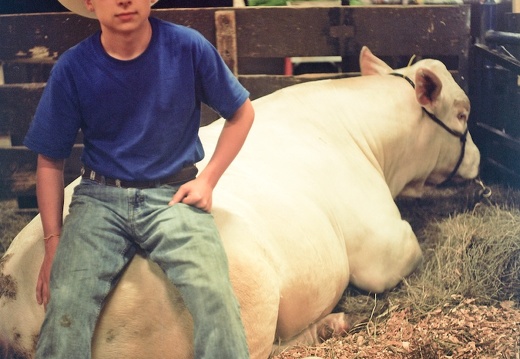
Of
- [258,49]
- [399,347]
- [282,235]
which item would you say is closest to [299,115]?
[258,49]

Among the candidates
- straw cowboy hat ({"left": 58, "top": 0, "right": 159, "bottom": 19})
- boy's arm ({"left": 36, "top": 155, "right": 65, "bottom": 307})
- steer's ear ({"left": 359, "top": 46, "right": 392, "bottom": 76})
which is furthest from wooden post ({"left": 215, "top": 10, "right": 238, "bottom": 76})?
boy's arm ({"left": 36, "top": 155, "right": 65, "bottom": 307})

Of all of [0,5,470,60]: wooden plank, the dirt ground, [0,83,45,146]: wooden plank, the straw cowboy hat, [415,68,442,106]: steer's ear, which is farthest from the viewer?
[415,68,442,106]: steer's ear

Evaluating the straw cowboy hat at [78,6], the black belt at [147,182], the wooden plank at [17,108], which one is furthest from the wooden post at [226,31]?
the black belt at [147,182]

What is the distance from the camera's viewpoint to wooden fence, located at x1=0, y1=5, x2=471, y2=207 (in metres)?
2.71

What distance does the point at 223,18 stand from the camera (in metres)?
2.84

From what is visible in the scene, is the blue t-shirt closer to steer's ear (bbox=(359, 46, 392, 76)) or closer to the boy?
the boy

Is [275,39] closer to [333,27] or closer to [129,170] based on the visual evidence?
[333,27]

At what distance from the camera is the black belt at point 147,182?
1934 millimetres

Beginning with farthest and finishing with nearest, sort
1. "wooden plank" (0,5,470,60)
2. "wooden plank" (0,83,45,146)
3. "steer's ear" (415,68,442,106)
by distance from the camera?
"steer's ear" (415,68,442,106), "wooden plank" (0,5,470,60), "wooden plank" (0,83,45,146)

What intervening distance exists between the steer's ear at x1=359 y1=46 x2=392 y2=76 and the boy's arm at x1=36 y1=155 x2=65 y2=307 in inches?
53.5

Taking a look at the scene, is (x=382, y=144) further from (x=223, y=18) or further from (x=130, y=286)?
(x=130, y=286)

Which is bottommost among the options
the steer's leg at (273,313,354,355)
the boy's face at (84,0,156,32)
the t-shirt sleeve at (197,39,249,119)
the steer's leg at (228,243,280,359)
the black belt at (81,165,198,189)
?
the steer's leg at (273,313,354,355)

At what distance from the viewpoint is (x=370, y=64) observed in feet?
9.91

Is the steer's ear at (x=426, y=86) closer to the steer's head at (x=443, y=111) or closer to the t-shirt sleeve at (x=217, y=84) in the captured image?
the steer's head at (x=443, y=111)
